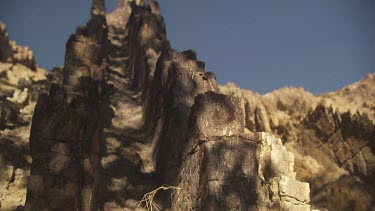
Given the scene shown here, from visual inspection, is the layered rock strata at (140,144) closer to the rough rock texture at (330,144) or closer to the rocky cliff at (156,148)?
the rocky cliff at (156,148)

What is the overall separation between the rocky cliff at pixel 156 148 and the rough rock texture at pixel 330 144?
65mm

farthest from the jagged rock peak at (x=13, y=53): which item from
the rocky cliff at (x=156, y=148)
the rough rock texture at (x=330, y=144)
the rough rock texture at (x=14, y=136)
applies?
the rough rock texture at (x=330, y=144)

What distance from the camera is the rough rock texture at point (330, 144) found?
20.9m

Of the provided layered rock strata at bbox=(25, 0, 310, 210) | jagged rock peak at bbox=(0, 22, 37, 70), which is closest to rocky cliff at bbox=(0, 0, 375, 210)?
layered rock strata at bbox=(25, 0, 310, 210)

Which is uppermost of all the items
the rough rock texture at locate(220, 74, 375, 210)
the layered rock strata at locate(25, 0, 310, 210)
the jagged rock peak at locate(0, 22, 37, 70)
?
the jagged rock peak at locate(0, 22, 37, 70)

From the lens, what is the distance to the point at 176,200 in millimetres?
10109

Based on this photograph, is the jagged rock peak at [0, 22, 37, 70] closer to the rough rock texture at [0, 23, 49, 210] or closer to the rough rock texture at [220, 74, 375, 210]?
the rough rock texture at [0, 23, 49, 210]

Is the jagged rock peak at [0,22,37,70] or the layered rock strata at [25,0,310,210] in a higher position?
the jagged rock peak at [0,22,37,70]

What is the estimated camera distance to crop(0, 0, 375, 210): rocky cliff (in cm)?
944

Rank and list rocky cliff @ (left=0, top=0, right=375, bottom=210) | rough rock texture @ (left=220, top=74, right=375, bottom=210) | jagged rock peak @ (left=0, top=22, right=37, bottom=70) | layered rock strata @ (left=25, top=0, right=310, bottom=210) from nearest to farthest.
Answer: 1. rocky cliff @ (left=0, top=0, right=375, bottom=210)
2. layered rock strata @ (left=25, top=0, right=310, bottom=210)
3. rough rock texture @ (left=220, top=74, right=375, bottom=210)
4. jagged rock peak @ (left=0, top=22, right=37, bottom=70)

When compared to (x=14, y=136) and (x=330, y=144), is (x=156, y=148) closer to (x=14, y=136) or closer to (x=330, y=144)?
(x=14, y=136)

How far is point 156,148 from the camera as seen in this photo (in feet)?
43.9

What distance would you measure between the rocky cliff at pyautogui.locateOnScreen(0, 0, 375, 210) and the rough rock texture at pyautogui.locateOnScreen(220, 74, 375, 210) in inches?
2.5

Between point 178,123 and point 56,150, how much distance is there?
10.6ft
